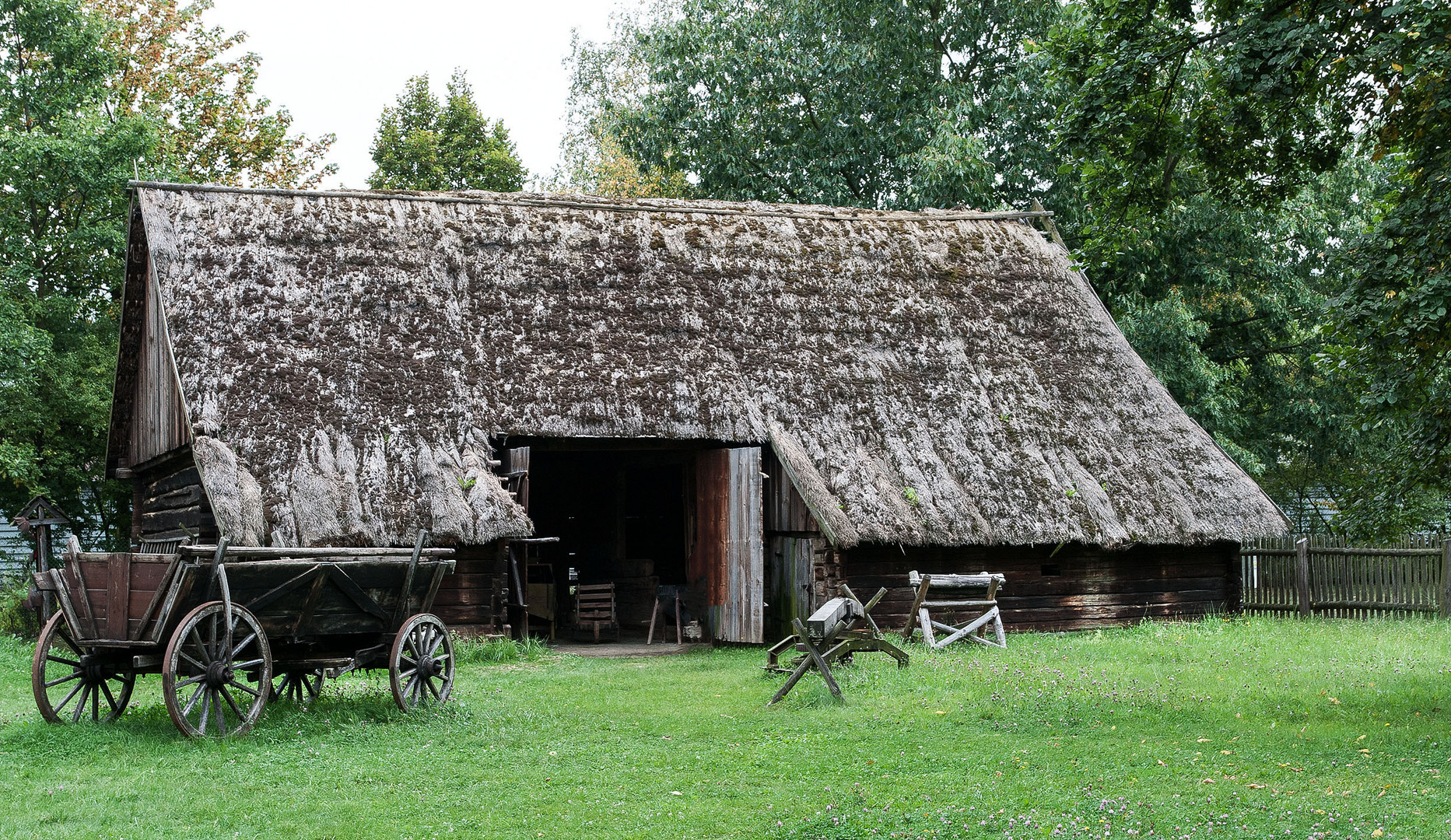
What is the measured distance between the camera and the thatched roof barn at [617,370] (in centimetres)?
1462

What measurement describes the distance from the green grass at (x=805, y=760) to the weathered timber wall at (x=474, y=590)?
256 cm

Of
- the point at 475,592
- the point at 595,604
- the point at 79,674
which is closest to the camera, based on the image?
the point at 79,674

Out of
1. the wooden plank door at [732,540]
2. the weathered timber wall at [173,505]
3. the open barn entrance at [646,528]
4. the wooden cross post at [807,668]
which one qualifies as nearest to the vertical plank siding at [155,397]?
the weathered timber wall at [173,505]

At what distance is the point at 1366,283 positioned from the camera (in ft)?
29.3

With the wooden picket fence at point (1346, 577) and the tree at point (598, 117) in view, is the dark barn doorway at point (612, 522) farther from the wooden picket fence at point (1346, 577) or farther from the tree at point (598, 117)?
the tree at point (598, 117)

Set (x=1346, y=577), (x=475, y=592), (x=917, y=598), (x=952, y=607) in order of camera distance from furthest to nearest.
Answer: (x=1346, y=577), (x=475, y=592), (x=952, y=607), (x=917, y=598)

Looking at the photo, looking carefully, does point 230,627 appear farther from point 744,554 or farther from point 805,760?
point 744,554

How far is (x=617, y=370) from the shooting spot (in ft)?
53.2

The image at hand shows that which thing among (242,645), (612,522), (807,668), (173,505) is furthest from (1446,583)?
(173,505)

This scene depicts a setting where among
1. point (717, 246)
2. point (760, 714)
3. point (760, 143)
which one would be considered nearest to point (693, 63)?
point (760, 143)

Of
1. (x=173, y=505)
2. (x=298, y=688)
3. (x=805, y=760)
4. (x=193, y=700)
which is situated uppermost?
(x=173, y=505)

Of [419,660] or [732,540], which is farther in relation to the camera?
[732,540]

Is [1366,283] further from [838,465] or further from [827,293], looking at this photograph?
[827,293]

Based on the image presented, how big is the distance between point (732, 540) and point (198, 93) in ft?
55.3
